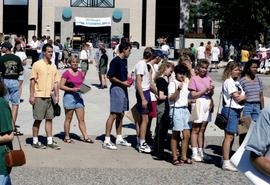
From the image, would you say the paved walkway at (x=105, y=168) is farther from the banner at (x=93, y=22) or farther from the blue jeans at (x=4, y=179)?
the banner at (x=93, y=22)

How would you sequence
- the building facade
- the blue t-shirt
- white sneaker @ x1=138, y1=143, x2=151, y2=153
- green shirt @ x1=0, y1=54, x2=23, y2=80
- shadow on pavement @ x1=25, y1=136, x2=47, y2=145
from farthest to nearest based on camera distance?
the building facade → green shirt @ x1=0, y1=54, x2=23, y2=80 → shadow on pavement @ x1=25, y1=136, x2=47, y2=145 → the blue t-shirt → white sneaker @ x1=138, y1=143, x2=151, y2=153

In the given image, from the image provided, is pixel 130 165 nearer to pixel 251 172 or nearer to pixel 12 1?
pixel 251 172

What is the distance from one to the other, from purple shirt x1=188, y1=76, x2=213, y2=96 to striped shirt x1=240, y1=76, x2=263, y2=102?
512 mm

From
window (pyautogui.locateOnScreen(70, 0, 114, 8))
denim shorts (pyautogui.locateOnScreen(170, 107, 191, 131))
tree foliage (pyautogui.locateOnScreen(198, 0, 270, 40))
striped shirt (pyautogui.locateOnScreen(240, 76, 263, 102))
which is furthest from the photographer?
window (pyautogui.locateOnScreen(70, 0, 114, 8))

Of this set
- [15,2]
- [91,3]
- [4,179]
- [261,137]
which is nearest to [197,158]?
[4,179]

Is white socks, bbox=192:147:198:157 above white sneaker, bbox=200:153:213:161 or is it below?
above

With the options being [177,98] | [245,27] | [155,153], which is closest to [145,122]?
[155,153]

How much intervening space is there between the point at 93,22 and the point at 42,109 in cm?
5647

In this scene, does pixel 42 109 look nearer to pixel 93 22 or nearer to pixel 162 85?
pixel 162 85

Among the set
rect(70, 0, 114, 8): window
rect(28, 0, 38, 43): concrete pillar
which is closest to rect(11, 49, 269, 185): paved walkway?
rect(70, 0, 114, 8): window

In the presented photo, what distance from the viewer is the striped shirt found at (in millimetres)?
8969

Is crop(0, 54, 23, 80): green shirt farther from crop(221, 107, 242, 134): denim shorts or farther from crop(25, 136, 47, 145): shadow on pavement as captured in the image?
crop(221, 107, 242, 134): denim shorts

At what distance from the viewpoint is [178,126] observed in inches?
348

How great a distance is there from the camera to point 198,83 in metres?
9.09
